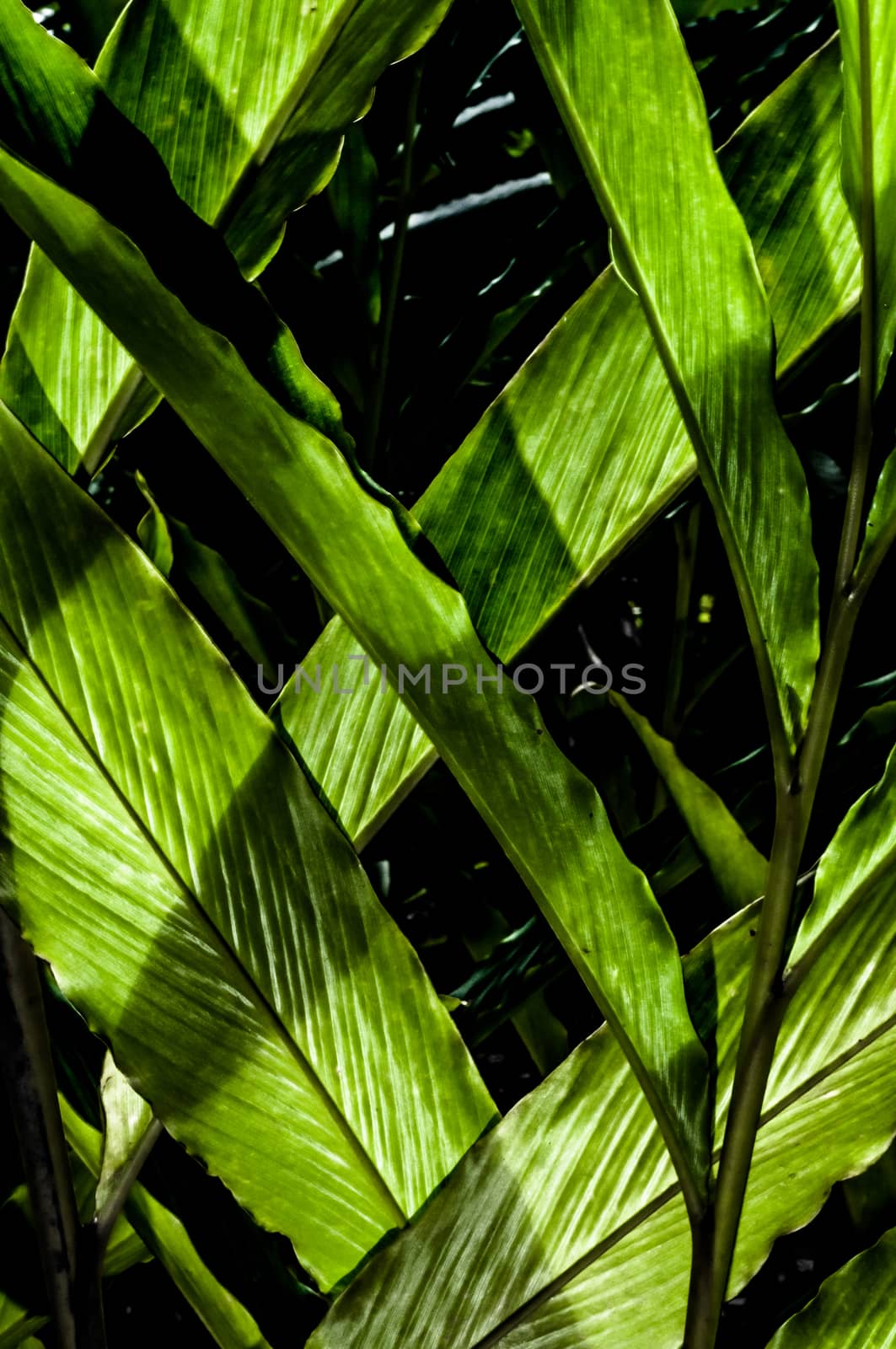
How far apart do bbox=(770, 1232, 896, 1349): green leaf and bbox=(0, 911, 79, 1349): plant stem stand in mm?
246

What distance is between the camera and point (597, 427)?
43 centimetres

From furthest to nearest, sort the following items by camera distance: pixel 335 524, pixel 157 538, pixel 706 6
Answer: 1. pixel 706 6
2. pixel 157 538
3. pixel 335 524

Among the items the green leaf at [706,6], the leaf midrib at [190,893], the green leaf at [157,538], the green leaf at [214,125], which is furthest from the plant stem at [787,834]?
the green leaf at [706,6]

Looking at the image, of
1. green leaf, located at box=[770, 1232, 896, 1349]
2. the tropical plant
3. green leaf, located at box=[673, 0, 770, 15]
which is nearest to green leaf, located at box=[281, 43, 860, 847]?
the tropical plant

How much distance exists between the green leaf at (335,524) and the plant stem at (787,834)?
1 centimetres

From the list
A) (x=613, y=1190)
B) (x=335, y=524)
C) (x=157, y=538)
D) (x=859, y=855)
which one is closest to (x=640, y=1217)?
(x=613, y=1190)

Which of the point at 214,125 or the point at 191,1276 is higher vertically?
the point at 214,125

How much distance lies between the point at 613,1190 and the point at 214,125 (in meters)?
→ 0.40

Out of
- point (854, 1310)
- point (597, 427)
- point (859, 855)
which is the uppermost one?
point (597, 427)

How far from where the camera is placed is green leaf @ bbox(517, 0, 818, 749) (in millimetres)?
247

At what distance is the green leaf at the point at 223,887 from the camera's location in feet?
1.12

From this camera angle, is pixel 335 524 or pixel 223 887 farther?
pixel 223 887

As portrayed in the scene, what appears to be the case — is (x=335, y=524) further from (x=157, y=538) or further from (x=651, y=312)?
(x=157, y=538)

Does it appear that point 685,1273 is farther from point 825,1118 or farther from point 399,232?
point 399,232
